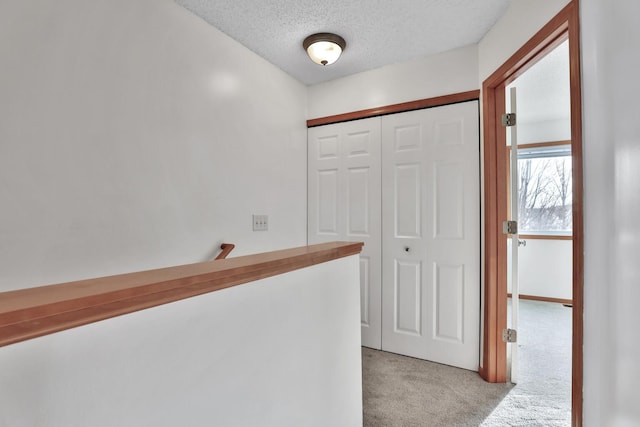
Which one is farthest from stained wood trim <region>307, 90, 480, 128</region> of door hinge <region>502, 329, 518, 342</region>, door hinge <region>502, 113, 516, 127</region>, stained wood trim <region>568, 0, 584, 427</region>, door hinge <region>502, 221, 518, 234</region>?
door hinge <region>502, 329, 518, 342</region>

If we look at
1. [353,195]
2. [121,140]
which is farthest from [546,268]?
[121,140]

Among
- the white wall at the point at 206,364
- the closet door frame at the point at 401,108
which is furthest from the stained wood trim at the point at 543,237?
the white wall at the point at 206,364

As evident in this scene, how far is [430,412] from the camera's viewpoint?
1905 millimetres

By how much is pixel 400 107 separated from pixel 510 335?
6.10 feet

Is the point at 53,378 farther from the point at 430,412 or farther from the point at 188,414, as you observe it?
the point at 430,412

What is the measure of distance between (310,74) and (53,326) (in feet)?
9.14

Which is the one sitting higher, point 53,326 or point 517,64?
point 517,64

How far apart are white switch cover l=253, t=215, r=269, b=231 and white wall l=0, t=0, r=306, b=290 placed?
5 cm

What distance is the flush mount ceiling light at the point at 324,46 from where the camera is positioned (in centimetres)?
226

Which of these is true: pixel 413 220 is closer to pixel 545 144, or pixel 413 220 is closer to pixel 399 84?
pixel 399 84

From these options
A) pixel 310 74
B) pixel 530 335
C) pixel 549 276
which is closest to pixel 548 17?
pixel 310 74

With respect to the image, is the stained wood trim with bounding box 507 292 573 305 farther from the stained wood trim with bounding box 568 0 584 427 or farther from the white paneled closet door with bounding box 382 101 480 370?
the stained wood trim with bounding box 568 0 584 427

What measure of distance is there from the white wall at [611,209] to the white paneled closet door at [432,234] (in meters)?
1.10

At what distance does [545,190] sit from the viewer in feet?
14.4
